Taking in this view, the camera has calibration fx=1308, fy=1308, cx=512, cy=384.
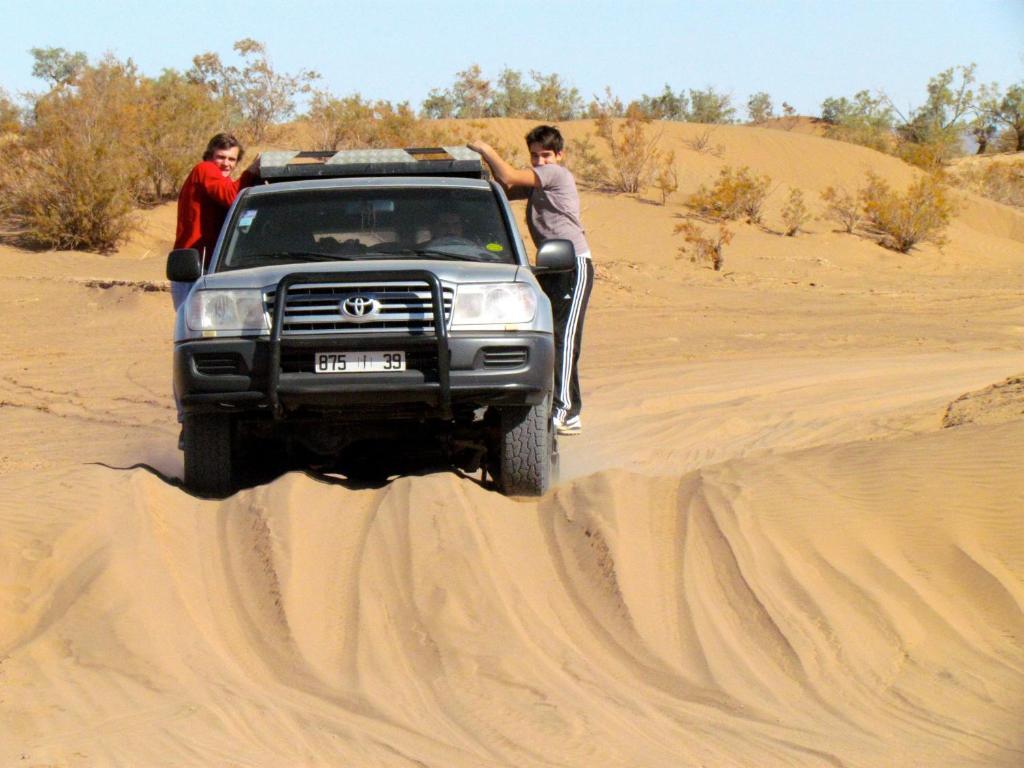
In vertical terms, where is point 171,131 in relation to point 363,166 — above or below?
above

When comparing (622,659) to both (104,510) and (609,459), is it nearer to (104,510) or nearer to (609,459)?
(104,510)

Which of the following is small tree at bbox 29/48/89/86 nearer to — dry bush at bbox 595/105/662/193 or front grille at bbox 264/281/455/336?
dry bush at bbox 595/105/662/193

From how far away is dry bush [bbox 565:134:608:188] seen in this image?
29250mm

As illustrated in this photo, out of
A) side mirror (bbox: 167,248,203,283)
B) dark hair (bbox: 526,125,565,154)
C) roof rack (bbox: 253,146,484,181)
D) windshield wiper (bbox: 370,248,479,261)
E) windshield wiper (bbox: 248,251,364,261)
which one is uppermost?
dark hair (bbox: 526,125,565,154)

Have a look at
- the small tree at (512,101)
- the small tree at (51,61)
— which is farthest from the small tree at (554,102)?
the small tree at (51,61)

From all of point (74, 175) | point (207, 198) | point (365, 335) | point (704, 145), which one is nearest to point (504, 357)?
point (365, 335)

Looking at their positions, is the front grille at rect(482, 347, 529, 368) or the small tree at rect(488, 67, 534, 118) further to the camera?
the small tree at rect(488, 67, 534, 118)

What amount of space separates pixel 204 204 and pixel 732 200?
64.2 feet

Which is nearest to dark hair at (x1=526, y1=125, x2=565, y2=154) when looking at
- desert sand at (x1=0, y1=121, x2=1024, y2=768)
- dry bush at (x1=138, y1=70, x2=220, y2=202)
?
desert sand at (x1=0, y1=121, x2=1024, y2=768)

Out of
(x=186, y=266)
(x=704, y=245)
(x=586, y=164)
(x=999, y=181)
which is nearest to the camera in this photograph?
(x=186, y=266)

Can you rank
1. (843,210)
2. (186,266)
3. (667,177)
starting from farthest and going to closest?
(667,177)
(843,210)
(186,266)

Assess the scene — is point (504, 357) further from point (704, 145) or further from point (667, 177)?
point (704, 145)

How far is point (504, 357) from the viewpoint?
6316 mm

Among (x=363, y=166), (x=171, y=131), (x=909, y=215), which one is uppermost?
(x=171, y=131)
